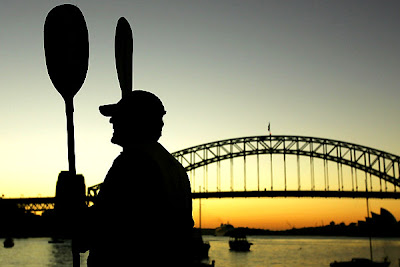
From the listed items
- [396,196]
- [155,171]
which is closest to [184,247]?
[155,171]

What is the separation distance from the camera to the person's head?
2693 mm

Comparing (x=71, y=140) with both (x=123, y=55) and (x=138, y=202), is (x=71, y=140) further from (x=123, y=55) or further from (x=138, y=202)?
(x=123, y=55)

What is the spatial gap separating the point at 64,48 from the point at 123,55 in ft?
2.16

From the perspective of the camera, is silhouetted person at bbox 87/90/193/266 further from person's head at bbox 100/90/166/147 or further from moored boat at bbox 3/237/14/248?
moored boat at bbox 3/237/14/248

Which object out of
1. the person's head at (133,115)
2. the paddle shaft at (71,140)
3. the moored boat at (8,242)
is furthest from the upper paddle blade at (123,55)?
the moored boat at (8,242)

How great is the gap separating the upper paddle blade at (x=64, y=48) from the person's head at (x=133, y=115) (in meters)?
0.29

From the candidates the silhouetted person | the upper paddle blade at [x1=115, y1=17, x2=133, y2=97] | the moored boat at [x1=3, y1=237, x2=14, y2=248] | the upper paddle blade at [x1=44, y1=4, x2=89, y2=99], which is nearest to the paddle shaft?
the upper paddle blade at [x1=44, y1=4, x2=89, y2=99]

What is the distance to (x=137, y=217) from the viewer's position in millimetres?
2514

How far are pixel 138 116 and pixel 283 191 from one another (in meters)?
80.8

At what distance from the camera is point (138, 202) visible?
2.52m

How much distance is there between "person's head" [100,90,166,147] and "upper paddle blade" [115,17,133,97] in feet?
0.91

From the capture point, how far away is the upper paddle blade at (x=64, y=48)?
93.5 inches

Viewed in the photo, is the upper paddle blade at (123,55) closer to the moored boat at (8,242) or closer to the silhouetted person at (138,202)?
the silhouetted person at (138,202)

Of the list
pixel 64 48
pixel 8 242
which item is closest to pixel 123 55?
pixel 64 48
